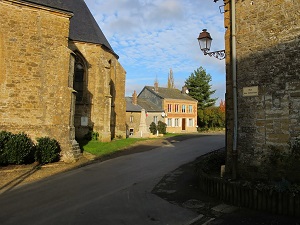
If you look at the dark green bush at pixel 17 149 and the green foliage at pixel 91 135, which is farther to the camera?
the green foliage at pixel 91 135

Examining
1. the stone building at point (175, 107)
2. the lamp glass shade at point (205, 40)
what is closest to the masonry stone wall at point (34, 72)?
the lamp glass shade at point (205, 40)

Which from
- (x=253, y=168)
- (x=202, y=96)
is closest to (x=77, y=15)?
(x=253, y=168)

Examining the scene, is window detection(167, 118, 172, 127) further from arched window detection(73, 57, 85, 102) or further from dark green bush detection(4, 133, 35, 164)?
dark green bush detection(4, 133, 35, 164)

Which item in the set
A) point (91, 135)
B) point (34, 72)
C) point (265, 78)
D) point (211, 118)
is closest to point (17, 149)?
point (34, 72)

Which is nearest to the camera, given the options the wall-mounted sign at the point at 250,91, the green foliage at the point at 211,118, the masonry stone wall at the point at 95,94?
the wall-mounted sign at the point at 250,91

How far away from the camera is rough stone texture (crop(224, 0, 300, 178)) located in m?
6.51

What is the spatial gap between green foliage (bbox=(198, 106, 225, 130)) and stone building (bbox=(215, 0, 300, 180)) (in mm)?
42194

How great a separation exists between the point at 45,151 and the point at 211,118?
41.6m

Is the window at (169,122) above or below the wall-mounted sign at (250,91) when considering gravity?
below

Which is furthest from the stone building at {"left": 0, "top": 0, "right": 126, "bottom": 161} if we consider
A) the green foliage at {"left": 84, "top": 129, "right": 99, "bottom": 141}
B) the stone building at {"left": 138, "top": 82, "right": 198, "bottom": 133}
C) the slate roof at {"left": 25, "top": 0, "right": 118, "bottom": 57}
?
the stone building at {"left": 138, "top": 82, "right": 198, "bottom": 133}

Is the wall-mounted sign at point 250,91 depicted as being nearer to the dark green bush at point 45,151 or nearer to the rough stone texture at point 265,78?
the rough stone texture at point 265,78

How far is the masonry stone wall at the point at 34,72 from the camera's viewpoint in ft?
41.0

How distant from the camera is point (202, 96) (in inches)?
2179

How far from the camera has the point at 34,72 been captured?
515 inches
